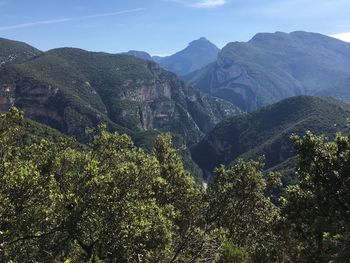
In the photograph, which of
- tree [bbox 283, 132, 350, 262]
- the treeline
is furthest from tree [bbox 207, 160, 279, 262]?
tree [bbox 283, 132, 350, 262]

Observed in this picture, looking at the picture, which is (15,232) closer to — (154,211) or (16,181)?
(16,181)

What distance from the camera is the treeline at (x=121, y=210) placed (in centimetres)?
2800

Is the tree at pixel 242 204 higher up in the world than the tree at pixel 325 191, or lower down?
lower down

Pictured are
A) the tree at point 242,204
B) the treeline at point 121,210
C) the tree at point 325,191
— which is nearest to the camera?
the treeline at point 121,210

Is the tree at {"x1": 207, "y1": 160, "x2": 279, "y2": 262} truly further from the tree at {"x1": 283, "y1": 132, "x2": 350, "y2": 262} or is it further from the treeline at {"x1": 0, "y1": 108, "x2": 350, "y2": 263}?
the tree at {"x1": 283, "y1": 132, "x2": 350, "y2": 262}

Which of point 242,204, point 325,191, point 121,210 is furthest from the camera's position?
point 242,204

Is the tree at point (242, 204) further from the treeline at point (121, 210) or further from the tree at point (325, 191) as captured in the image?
the tree at point (325, 191)

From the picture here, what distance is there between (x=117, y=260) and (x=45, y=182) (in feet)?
27.2

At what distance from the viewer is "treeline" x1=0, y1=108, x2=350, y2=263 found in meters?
28.0

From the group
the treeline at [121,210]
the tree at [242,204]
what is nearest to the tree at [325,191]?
the treeline at [121,210]

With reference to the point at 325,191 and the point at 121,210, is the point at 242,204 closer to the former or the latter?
the point at 325,191

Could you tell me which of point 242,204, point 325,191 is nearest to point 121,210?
point 325,191

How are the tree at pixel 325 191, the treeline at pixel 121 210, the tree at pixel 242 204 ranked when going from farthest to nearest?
the tree at pixel 242 204
the tree at pixel 325 191
the treeline at pixel 121 210

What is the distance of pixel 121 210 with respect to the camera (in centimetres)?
3095
